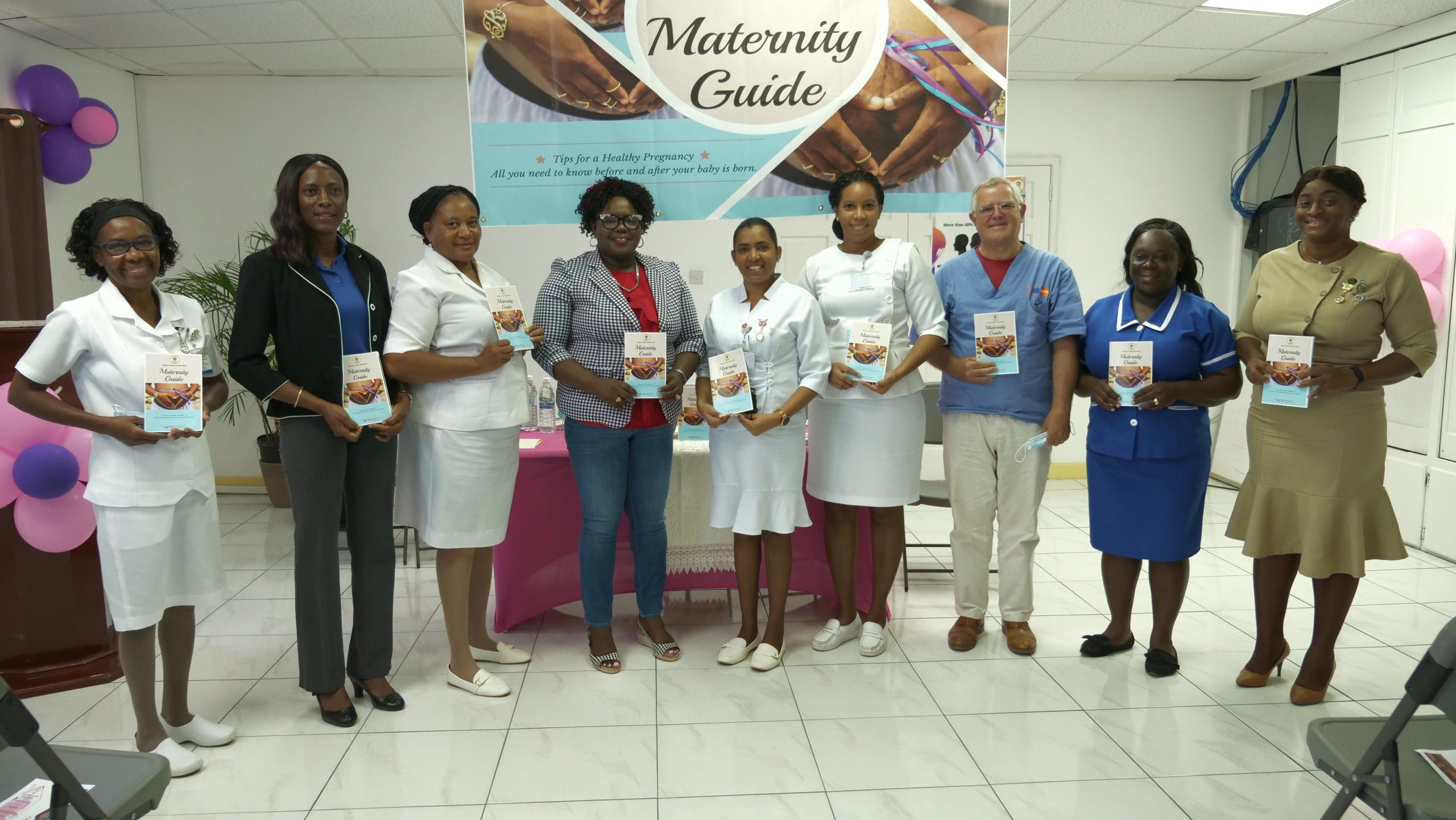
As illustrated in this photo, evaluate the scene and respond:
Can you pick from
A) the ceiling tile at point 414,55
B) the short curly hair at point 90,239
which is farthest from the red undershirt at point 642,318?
the ceiling tile at point 414,55

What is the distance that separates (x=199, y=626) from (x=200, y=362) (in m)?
1.93

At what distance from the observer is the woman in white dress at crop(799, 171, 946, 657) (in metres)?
3.22

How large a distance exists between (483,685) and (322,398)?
1105 millimetres

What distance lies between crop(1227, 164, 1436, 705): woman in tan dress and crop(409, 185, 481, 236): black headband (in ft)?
8.35

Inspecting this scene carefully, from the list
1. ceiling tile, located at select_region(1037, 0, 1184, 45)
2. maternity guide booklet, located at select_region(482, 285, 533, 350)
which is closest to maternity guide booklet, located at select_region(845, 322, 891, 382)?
maternity guide booklet, located at select_region(482, 285, 533, 350)

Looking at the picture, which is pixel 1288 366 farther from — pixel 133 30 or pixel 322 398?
pixel 133 30

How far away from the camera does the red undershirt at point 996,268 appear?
10.7 feet

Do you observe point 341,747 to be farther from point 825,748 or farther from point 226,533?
point 226,533

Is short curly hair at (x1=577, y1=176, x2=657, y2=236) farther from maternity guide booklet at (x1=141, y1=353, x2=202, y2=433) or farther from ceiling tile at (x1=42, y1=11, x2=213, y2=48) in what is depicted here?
ceiling tile at (x1=42, y1=11, x2=213, y2=48)

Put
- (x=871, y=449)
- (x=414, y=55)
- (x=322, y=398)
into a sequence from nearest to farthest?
1. (x=322, y=398)
2. (x=871, y=449)
3. (x=414, y=55)

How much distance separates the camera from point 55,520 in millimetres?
3004

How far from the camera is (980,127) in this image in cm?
362

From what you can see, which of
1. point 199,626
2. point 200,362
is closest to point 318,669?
point 200,362

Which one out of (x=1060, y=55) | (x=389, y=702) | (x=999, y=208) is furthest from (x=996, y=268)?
(x=1060, y=55)
